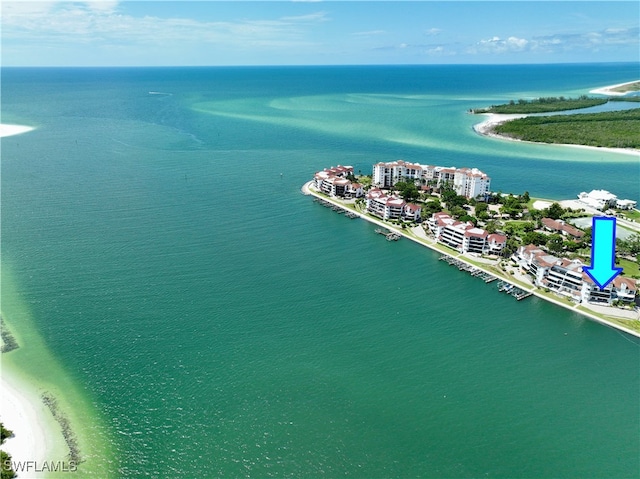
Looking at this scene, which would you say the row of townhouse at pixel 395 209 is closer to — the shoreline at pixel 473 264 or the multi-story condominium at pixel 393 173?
the shoreline at pixel 473 264

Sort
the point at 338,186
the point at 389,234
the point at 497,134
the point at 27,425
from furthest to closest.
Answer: the point at 497,134, the point at 338,186, the point at 389,234, the point at 27,425

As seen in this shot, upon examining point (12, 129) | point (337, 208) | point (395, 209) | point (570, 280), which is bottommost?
point (570, 280)

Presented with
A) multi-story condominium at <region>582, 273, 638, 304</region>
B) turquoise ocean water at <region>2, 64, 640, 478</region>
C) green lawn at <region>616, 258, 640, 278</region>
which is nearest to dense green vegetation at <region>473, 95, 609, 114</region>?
turquoise ocean water at <region>2, 64, 640, 478</region>

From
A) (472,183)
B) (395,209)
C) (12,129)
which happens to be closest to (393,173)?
(472,183)

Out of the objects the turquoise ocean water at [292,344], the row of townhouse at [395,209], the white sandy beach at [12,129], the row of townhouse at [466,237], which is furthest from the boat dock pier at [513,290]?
the white sandy beach at [12,129]

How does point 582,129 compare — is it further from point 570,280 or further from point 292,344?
point 292,344

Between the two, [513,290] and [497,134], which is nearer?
[513,290]
